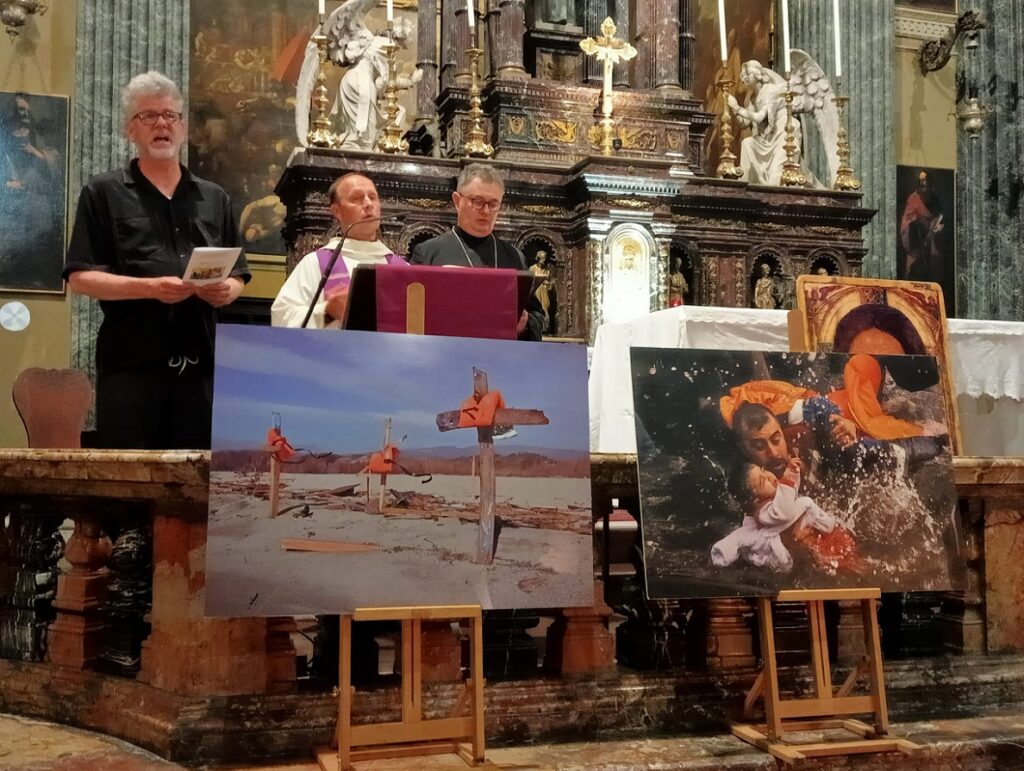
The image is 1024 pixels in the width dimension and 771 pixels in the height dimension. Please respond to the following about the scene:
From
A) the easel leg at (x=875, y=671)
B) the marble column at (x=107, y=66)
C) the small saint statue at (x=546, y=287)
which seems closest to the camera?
the easel leg at (x=875, y=671)

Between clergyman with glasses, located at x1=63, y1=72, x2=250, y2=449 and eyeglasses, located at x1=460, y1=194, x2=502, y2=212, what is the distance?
2.81 feet

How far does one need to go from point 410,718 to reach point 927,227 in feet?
30.3

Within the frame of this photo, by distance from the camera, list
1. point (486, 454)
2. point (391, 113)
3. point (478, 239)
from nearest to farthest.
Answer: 1. point (486, 454)
2. point (478, 239)
3. point (391, 113)

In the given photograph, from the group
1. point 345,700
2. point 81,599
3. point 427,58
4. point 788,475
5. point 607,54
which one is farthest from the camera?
point 427,58

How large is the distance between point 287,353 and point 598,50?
17.5ft

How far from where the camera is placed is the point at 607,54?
7.18 metres

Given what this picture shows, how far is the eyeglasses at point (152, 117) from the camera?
10.4 ft

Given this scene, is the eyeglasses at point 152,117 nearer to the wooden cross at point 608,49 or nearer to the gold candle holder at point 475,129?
the gold candle holder at point 475,129

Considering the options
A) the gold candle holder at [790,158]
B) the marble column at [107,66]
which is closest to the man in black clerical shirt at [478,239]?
the gold candle holder at [790,158]

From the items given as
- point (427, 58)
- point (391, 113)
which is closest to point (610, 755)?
point (391, 113)

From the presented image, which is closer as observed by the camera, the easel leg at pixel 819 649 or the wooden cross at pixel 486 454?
the wooden cross at pixel 486 454

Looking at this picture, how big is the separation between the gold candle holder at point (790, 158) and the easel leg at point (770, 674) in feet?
18.6

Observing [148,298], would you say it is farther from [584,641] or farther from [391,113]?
[391,113]

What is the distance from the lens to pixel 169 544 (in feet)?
8.71
